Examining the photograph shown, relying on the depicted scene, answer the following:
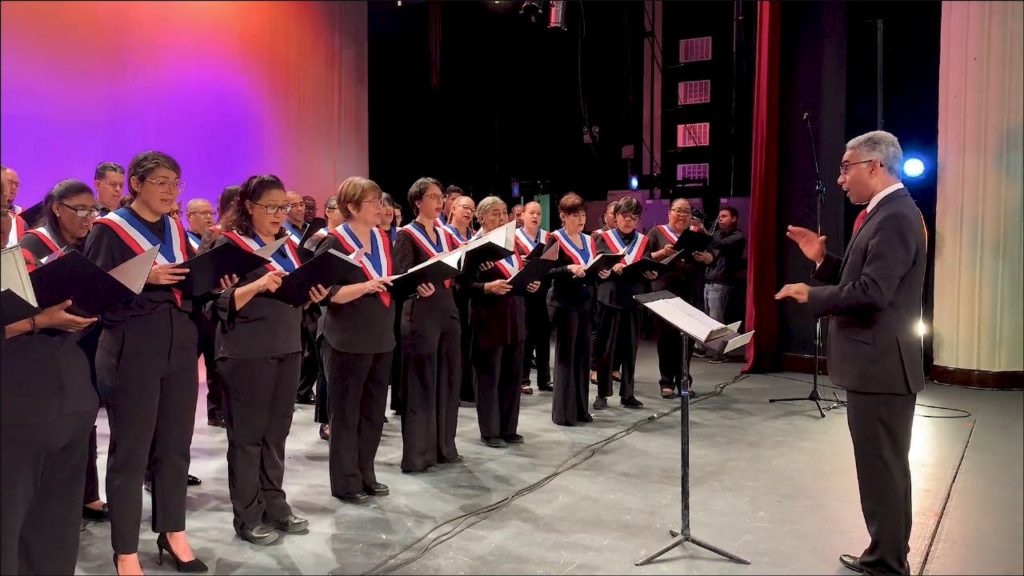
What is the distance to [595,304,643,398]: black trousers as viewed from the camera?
5.65 m

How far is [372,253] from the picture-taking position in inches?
140

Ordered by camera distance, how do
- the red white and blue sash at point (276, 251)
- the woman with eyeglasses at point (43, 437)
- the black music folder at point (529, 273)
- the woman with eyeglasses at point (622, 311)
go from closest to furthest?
the woman with eyeglasses at point (43, 437), the red white and blue sash at point (276, 251), the black music folder at point (529, 273), the woman with eyeglasses at point (622, 311)

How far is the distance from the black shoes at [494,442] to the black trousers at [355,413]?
1074mm

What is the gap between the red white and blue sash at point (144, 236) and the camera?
2516mm

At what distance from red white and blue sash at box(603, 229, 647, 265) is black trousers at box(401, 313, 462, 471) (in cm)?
200

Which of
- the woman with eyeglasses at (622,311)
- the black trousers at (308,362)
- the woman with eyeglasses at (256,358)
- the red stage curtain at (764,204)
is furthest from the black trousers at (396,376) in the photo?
the red stage curtain at (764,204)

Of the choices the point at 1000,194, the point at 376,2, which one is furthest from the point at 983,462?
the point at 376,2

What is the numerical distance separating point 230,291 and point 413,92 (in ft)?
27.6

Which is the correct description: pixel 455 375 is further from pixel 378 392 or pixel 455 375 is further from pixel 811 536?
pixel 811 536

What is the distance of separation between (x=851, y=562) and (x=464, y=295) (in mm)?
2601

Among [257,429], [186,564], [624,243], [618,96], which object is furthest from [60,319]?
[618,96]

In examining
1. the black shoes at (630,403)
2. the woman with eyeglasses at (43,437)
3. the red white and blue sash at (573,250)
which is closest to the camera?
the woman with eyeglasses at (43,437)

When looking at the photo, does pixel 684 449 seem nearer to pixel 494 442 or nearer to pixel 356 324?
pixel 356 324

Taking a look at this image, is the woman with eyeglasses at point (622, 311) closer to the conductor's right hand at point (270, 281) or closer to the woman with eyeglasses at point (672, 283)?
the woman with eyeglasses at point (672, 283)
